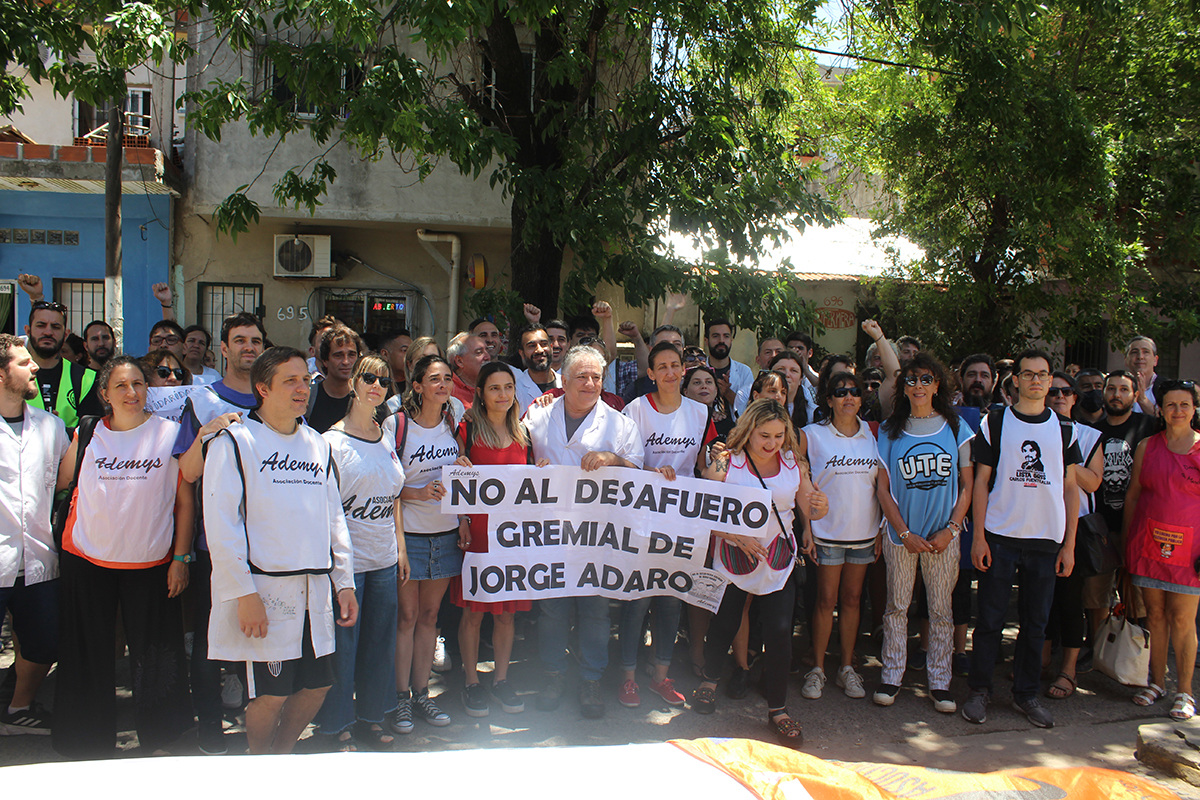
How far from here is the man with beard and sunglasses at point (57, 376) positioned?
494 centimetres

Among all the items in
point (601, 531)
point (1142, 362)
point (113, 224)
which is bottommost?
point (601, 531)

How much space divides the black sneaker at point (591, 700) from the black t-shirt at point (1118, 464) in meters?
3.69

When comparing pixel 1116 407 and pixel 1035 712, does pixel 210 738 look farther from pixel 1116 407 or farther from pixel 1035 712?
pixel 1116 407

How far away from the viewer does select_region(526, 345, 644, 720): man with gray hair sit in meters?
4.66

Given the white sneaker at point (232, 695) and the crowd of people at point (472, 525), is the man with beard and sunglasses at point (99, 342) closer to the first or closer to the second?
the crowd of people at point (472, 525)

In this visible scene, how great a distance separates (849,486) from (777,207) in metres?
3.97

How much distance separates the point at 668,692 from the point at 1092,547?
9.54 ft

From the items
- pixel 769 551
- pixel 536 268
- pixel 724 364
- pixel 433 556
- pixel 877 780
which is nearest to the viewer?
pixel 877 780

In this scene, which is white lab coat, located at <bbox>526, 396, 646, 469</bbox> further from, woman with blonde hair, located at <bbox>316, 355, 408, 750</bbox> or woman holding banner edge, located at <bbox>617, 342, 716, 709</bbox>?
woman with blonde hair, located at <bbox>316, 355, 408, 750</bbox>

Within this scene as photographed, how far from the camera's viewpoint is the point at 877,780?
2377 millimetres

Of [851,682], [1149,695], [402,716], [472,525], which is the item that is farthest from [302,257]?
[1149,695]

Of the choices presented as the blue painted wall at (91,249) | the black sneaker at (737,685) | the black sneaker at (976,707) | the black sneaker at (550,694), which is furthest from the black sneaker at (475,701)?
the blue painted wall at (91,249)

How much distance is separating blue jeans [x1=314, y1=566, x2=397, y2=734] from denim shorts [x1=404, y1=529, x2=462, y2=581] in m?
0.32

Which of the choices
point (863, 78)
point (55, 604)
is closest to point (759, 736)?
point (55, 604)
